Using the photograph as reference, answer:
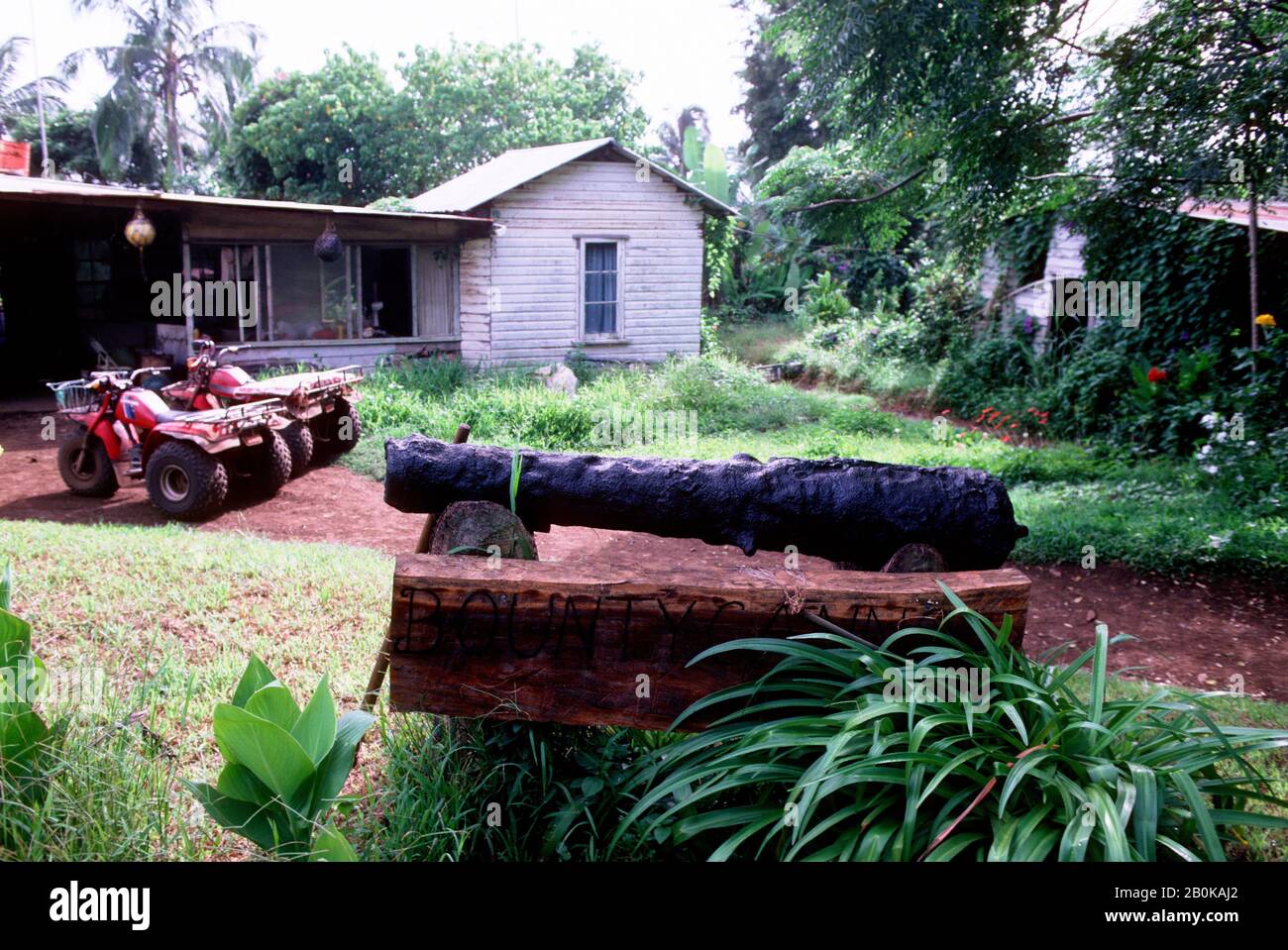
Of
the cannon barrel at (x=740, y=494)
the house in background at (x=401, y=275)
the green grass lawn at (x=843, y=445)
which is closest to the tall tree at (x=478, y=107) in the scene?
the house in background at (x=401, y=275)

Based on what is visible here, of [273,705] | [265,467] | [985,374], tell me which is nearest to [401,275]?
[265,467]

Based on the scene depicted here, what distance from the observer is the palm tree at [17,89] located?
1337 inches

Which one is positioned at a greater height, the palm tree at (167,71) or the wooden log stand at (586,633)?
the palm tree at (167,71)

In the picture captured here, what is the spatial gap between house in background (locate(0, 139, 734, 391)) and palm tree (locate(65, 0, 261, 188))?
2032 centimetres

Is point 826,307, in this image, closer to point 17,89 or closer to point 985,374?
point 985,374

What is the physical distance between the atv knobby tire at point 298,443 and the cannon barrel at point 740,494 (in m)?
6.33

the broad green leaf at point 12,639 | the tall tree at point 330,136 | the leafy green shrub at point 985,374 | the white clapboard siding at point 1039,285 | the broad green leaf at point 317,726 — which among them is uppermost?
the tall tree at point 330,136

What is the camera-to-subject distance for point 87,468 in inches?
361

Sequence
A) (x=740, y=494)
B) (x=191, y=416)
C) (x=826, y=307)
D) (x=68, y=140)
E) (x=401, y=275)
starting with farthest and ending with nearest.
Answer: (x=68, y=140)
(x=826, y=307)
(x=401, y=275)
(x=191, y=416)
(x=740, y=494)

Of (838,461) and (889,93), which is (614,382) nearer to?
(889,93)

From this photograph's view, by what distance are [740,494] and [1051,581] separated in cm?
453

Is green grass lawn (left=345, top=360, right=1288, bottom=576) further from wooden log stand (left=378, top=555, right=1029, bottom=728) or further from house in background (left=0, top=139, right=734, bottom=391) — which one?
wooden log stand (left=378, top=555, right=1029, bottom=728)

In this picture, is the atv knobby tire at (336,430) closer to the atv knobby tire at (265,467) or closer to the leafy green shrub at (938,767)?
the atv knobby tire at (265,467)
